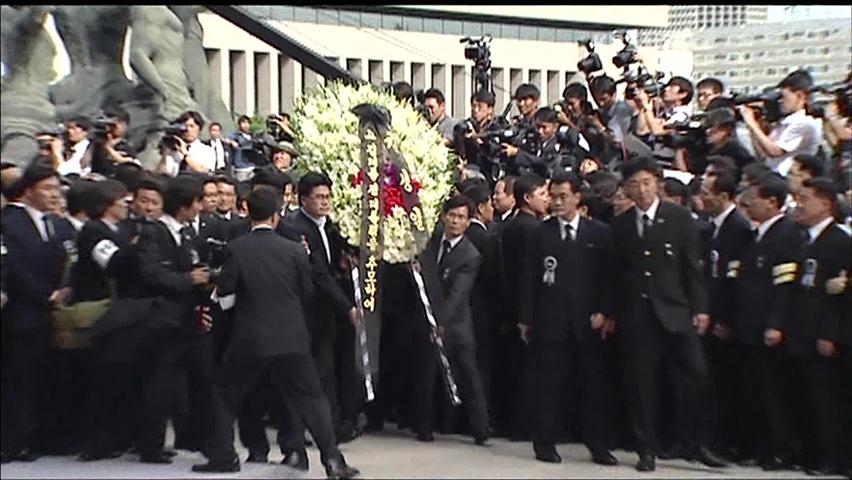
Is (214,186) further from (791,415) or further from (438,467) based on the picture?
(791,415)

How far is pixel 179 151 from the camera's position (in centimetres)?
1165

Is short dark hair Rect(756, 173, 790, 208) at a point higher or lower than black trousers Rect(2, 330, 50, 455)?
higher

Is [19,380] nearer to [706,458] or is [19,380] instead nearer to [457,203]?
[457,203]

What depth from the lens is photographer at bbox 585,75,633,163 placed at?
11.5 meters

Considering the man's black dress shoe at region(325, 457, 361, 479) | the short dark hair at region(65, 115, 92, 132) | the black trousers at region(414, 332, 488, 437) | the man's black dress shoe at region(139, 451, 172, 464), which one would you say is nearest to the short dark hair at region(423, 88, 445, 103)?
the short dark hair at region(65, 115, 92, 132)

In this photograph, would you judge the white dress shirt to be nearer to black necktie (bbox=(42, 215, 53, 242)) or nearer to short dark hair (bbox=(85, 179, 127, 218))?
short dark hair (bbox=(85, 179, 127, 218))

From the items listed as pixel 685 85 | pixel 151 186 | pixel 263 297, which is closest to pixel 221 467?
pixel 263 297

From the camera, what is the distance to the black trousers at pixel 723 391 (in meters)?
8.78

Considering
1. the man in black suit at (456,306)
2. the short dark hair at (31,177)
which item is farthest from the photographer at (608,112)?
the short dark hair at (31,177)

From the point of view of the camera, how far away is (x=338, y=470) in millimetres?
7922

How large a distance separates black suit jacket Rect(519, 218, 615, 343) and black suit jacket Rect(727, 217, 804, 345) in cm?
81

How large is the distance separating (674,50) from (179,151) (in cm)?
622

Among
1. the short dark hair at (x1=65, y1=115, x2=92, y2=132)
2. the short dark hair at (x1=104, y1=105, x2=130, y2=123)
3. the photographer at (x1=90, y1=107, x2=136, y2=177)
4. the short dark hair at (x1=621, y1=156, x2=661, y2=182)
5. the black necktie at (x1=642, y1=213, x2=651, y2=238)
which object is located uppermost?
the short dark hair at (x1=104, y1=105, x2=130, y2=123)

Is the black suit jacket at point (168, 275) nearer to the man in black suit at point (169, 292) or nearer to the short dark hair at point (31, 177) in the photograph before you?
the man in black suit at point (169, 292)
